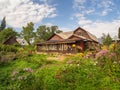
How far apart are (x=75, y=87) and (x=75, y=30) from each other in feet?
140

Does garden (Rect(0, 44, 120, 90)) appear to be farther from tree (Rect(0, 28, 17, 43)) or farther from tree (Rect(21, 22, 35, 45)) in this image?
tree (Rect(21, 22, 35, 45))

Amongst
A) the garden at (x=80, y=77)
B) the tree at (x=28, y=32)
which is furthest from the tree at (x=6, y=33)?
the garden at (x=80, y=77)

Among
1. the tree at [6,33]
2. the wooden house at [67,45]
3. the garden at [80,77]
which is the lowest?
the garden at [80,77]

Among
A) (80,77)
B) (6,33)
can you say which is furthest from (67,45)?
(6,33)

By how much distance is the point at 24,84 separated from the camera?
10.6m

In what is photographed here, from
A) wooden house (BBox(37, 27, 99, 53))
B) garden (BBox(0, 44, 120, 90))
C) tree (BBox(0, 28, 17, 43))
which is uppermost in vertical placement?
tree (BBox(0, 28, 17, 43))

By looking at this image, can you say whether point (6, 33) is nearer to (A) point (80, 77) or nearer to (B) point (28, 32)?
(B) point (28, 32)

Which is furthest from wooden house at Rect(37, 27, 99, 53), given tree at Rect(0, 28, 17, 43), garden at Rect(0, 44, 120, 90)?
tree at Rect(0, 28, 17, 43)

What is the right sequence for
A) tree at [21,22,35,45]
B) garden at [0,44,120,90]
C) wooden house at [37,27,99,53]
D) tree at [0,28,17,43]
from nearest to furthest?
1. garden at [0,44,120,90]
2. wooden house at [37,27,99,53]
3. tree at [0,28,17,43]
4. tree at [21,22,35,45]

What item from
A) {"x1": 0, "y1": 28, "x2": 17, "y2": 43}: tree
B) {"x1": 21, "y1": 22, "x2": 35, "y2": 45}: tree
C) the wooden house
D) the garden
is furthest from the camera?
{"x1": 21, "y1": 22, "x2": 35, "y2": 45}: tree

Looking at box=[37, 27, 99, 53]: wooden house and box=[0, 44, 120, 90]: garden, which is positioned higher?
box=[37, 27, 99, 53]: wooden house

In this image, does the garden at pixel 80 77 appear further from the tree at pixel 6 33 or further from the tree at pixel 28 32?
the tree at pixel 28 32

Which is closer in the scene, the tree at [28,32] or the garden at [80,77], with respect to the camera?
the garden at [80,77]

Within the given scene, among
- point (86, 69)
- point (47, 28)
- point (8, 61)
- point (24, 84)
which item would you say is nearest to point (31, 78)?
point (24, 84)
